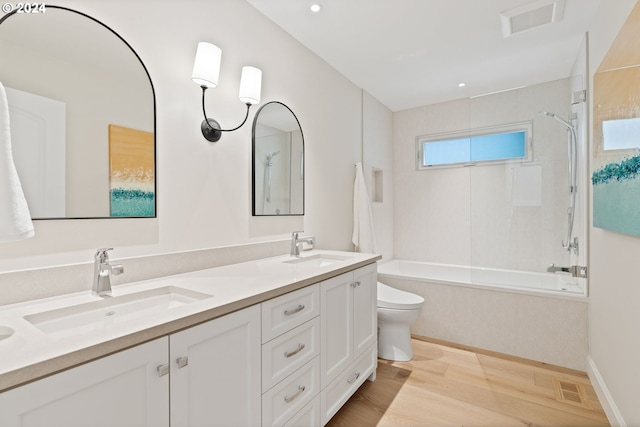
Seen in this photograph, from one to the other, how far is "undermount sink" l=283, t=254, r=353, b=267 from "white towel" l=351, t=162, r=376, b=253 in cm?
70

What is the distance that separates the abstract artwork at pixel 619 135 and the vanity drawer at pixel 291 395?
1484 millimetres

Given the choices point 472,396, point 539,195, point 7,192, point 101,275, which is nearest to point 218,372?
point 101,275

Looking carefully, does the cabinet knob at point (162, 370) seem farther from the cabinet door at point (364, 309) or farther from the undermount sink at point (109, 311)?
the cabinet door at point (364, 309)

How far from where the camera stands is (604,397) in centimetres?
181

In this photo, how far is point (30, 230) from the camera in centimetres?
88

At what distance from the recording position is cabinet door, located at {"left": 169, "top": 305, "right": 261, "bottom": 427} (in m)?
0.91

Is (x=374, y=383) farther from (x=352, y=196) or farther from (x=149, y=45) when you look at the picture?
(x=149, y=45)

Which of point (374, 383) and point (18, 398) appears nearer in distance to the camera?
point (18, 398)

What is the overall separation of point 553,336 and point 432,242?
1.49 meters

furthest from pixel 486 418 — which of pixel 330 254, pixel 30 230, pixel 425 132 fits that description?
pixel 425 132

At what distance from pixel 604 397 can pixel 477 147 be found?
207 centimetres

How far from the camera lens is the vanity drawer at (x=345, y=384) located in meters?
1.58

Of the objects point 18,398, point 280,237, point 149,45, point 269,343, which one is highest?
point 149,45

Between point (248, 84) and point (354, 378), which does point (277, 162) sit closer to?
point (248, 84)
